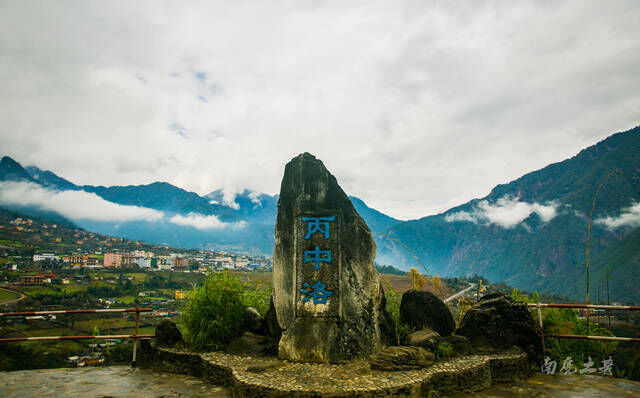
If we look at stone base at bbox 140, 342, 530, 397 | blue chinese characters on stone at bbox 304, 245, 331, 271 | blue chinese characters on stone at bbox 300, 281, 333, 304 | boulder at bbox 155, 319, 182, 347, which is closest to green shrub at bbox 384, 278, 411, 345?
stone base at bbox 140, 342, 530, 397

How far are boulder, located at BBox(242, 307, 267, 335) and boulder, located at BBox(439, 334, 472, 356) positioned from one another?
439 cm

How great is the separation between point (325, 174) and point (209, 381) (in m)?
5.44

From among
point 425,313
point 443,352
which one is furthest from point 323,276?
point 443,352

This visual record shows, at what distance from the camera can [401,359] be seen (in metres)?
7.02

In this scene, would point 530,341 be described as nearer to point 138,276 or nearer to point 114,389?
point 114,389

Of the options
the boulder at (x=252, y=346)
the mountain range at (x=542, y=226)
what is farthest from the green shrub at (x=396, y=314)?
the mountain range at (x=542, y=226)

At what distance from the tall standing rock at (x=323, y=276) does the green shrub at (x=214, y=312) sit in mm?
1188

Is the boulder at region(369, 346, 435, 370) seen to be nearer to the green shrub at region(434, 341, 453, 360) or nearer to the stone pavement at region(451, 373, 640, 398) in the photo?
the green shrub at region(434, 341, 453, 360)

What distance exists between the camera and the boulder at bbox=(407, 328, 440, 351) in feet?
25.7

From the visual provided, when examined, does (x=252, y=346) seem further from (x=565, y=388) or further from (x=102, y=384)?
(x=565, y=388)

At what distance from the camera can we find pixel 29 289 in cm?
3344

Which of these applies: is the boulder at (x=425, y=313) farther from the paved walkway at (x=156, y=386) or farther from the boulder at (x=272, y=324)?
the boulder at (x=272, y=324)

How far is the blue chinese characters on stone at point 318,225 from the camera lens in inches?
349

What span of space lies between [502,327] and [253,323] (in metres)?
6.05
